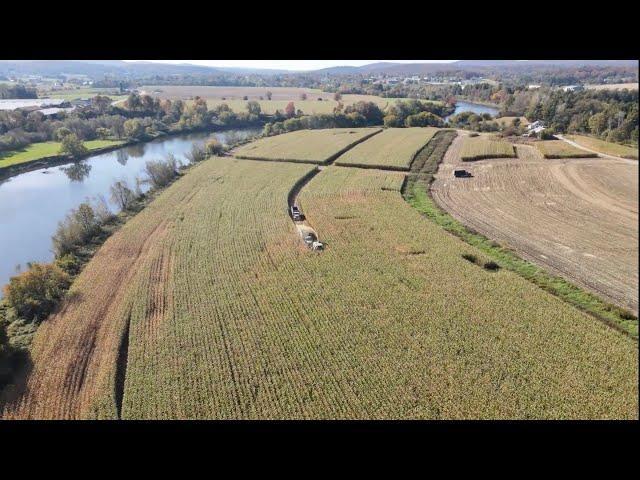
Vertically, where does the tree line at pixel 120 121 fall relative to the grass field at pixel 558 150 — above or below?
below

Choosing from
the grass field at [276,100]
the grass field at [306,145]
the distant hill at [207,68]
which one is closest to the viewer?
the distant hill at [207,68]

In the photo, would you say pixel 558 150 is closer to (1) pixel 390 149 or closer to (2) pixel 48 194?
(1) pixel 390 149

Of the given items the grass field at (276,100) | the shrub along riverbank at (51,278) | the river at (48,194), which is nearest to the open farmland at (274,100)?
the grass field at (276,100)

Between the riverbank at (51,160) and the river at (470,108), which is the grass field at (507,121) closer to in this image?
the river at (470,108)

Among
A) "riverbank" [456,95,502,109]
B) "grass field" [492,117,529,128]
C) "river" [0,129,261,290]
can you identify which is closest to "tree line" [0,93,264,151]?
"river" [0,129,261,290]

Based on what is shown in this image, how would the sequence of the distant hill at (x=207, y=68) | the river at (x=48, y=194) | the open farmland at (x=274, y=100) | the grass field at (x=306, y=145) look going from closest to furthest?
the distant hill at (x=207, y=68) → the river at (x=48, y=194) → the grass field at (x=306, y=145) → the open farmland at (x=274, y=100)

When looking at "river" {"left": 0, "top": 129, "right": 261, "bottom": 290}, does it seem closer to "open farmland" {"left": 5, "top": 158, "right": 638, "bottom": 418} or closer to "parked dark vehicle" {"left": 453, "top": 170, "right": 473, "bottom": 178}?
"open farmland" {"left": 5, "top": 158, "right": 638, "bottom": 418}
